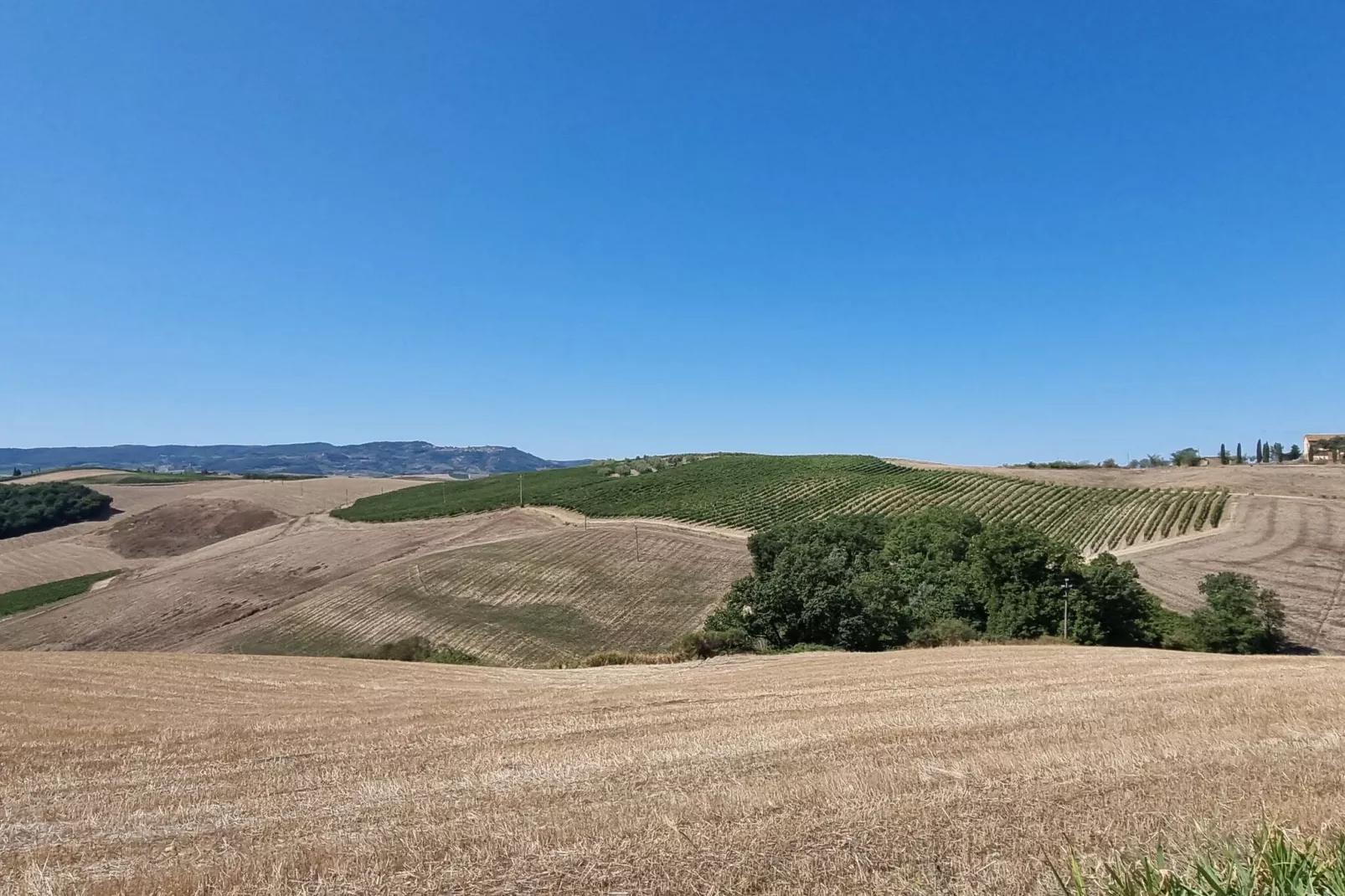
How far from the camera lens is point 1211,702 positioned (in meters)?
12.5

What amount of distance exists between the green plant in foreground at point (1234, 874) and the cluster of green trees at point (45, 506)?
158248mm

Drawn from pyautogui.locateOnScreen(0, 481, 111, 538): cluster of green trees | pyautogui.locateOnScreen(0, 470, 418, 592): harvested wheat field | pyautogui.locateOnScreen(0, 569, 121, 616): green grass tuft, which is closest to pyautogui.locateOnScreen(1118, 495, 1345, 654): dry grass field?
pyautogui.locateOnScreen(0, 569, 121, 616): green grass tuft

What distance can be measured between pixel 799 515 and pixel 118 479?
164927 mm

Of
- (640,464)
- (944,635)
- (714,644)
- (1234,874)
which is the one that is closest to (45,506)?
(640,464)

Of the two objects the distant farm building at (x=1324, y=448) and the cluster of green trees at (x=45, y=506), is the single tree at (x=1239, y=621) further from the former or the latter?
the cluster of green trees at (x=45, y=506)

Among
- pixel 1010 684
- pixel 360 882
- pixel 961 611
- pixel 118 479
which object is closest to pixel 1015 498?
pixel 961 611

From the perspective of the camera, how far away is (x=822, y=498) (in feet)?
333

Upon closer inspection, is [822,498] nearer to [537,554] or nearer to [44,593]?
[537,554]

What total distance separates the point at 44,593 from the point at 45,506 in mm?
62190

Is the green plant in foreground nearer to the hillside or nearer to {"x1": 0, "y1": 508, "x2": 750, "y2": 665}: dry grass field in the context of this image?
the hillside

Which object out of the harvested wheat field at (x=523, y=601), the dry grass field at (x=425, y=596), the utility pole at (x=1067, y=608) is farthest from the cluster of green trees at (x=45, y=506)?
the utility pole at (x=1067, y=608)

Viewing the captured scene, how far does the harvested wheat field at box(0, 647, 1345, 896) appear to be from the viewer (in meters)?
5.81

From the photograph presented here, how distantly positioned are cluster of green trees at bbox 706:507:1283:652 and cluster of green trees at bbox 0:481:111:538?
127 meters

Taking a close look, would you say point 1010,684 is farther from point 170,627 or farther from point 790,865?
point 170,627
